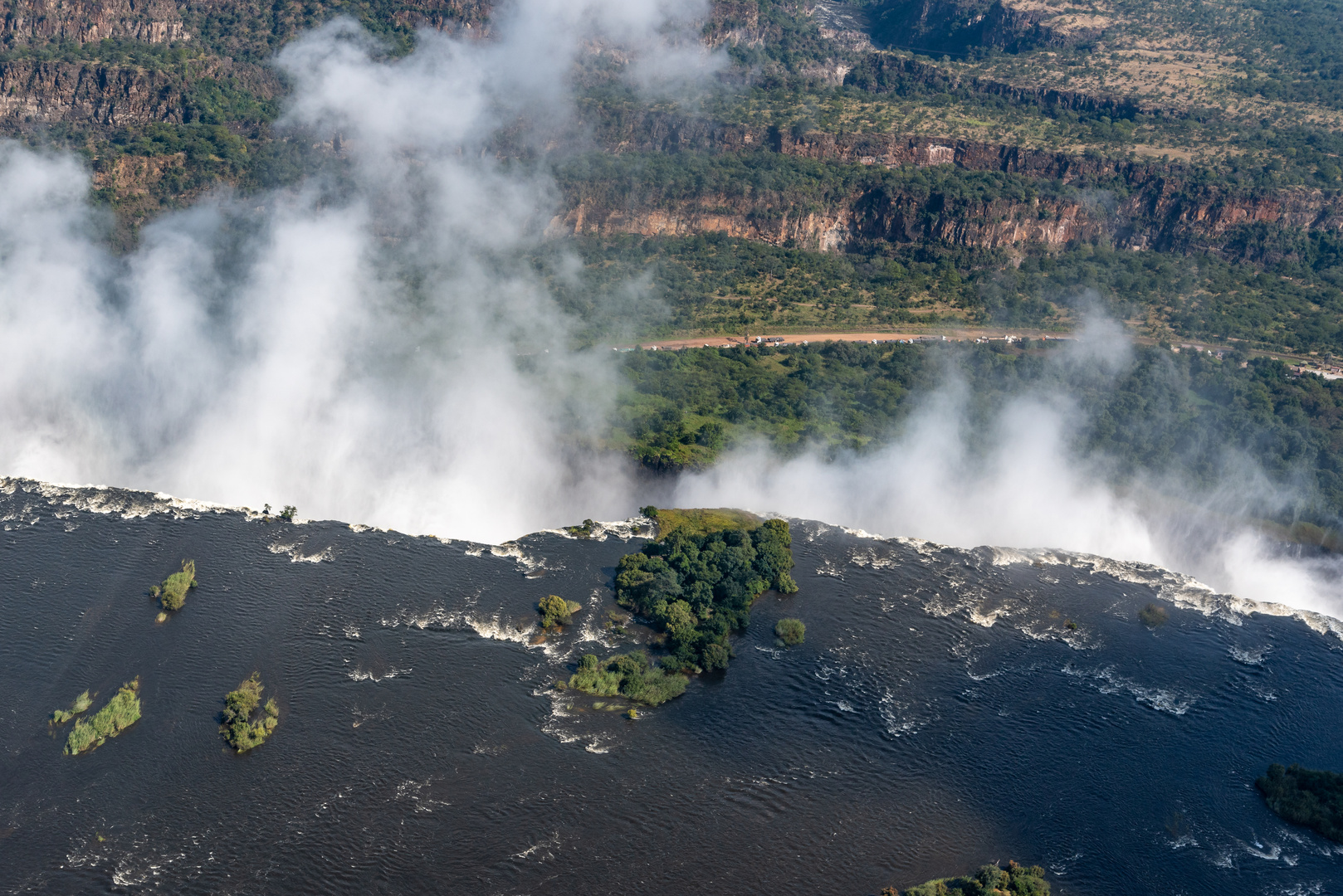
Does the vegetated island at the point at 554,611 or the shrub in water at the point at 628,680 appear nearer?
the shrub in water at the point at 628,680

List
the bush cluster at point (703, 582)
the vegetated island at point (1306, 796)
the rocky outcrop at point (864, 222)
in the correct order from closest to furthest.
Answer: the vegetated island at point (1306, 796) → the bush cluster at point (703, 582) → the rocky outcrop at point (864, 222)

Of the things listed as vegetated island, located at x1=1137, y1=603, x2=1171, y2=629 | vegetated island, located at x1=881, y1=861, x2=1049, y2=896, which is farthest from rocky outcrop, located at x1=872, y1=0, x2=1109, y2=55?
vegetated island, located at x1=881, y1=861, x2=1049, y2=896

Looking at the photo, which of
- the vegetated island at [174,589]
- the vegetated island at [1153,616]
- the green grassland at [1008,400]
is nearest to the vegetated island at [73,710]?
the vegetated island at [174,589]

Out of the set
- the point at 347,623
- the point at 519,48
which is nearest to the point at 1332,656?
the point at 347,623

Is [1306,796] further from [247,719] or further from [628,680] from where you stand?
[247,719]

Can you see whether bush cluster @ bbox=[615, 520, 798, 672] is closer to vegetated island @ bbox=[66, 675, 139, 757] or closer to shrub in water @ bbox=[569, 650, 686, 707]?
shrub in water @ bbox=[569, 650, 686, 707]

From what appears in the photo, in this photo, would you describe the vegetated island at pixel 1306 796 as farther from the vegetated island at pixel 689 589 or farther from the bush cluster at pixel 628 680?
the bush cluster at pixel 628 680
